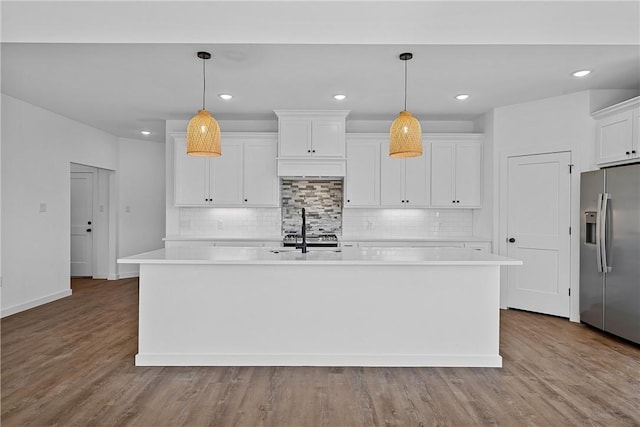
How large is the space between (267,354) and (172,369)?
2.41 feet

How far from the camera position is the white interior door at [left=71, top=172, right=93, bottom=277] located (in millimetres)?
Result: 6781

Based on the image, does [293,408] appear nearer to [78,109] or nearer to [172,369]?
[172,369]

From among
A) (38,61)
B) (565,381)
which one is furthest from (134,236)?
(565,381)

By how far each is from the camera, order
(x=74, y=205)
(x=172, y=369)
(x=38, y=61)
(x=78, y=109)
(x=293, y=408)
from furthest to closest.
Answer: (x=74, y=205), (x=78, y=109), (x=38, y=61), (x=172, y=369), (x=293, y=408)

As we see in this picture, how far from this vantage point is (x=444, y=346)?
309cm

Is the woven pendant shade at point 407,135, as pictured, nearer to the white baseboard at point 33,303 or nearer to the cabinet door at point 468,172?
the cabinet door at point 468,172

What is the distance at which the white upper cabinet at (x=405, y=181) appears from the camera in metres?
5.38

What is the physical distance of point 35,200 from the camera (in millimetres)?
4918

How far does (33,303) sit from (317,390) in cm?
422

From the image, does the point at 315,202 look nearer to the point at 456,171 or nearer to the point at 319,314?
the point at 456,171

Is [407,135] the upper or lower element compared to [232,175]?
upper

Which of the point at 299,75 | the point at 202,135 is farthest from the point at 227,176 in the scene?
the point at 202,135

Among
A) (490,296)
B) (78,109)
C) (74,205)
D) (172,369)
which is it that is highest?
(78,109)

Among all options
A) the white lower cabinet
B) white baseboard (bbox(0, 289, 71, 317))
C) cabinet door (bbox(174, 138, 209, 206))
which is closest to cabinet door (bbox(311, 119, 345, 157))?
cabinet door (bbox(174, 138, 209, 206))
